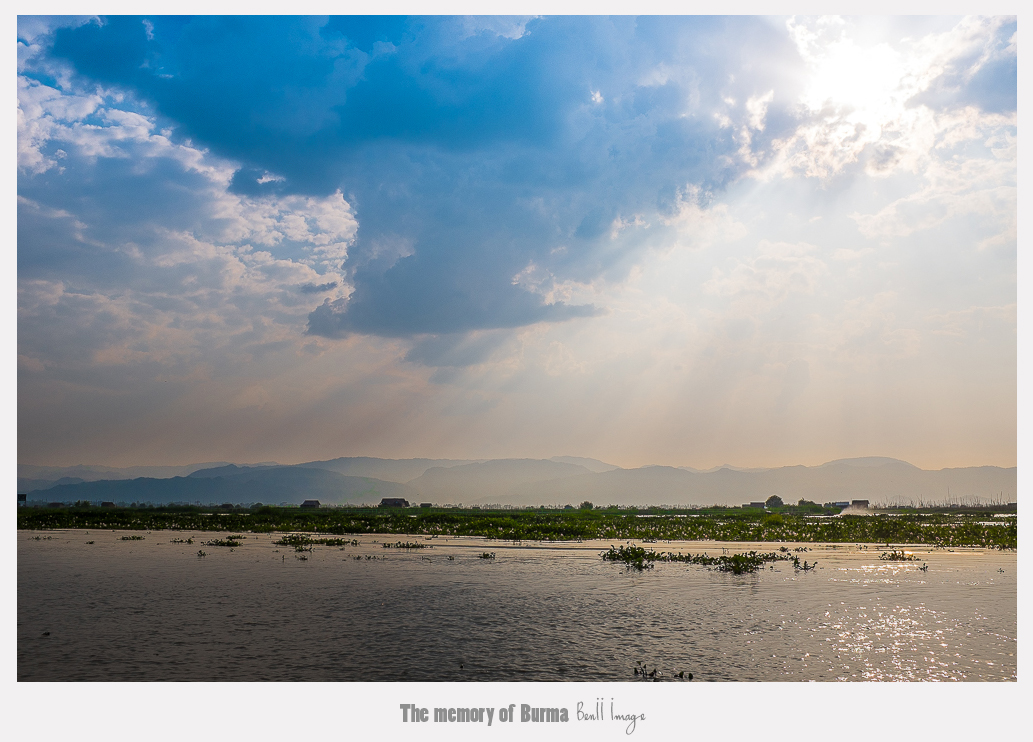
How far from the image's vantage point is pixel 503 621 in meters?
20.9

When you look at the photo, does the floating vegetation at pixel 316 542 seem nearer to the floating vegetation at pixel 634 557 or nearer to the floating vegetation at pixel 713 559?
the floating vegetation at pixel 634 557

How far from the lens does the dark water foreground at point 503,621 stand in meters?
16.5

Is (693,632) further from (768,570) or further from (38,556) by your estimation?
(38,556)

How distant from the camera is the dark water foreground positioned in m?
16.5

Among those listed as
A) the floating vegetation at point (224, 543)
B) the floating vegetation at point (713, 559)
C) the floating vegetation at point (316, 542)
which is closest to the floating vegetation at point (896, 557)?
the floating vegetation at point (713, 559)

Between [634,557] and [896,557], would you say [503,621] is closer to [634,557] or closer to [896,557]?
[634,557]

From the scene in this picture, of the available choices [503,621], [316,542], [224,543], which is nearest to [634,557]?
[503,621]

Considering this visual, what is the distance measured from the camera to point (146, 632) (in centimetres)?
1961

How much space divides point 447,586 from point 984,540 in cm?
4881
